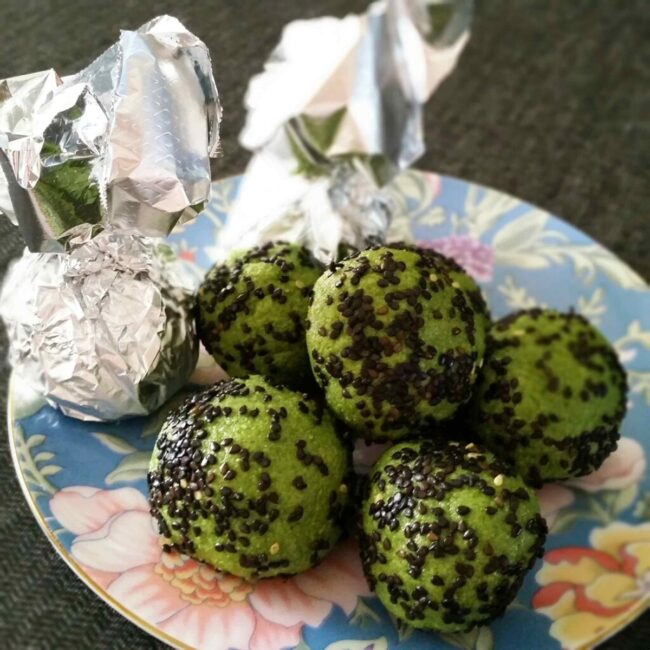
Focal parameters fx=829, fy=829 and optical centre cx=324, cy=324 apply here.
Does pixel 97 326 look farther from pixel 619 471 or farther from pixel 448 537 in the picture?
pixel 619 471

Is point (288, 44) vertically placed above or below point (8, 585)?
above

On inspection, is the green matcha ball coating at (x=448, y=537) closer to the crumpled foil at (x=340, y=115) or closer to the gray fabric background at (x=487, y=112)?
the gray fabric background at (x=487, y=112)

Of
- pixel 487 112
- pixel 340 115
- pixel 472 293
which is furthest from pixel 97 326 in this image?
pixel 487 112

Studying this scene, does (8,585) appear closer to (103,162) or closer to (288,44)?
(103,162)

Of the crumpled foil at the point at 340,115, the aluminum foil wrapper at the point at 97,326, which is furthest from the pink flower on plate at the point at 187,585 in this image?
the crumpled foil at the point at 340,115

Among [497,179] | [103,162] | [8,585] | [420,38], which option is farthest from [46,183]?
[497,179]
